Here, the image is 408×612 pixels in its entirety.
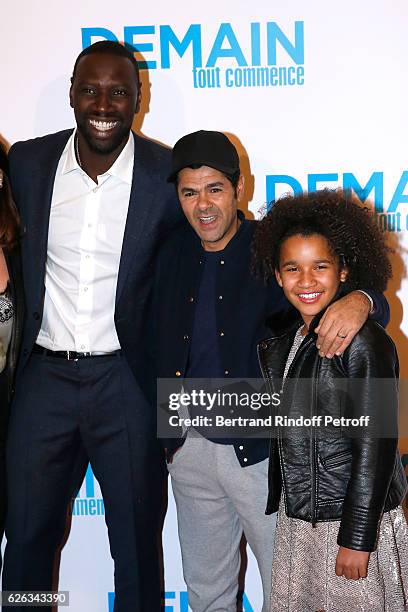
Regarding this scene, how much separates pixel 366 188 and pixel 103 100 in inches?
41.3

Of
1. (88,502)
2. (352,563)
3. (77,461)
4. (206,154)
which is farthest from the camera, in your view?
(88,502)

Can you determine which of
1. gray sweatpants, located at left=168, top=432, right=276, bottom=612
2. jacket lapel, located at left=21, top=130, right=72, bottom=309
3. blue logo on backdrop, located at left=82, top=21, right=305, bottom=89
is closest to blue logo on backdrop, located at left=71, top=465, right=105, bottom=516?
gray sweatpants, located at left=168, top=432, right=276, bottom=612

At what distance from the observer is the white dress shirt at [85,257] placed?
228 centimetres

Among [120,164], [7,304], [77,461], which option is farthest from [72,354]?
[120,164]

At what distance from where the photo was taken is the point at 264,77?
2.75m

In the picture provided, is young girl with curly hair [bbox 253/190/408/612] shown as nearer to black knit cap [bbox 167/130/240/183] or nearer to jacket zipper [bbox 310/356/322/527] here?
jacket zipper [bbox 310/356/322/527]

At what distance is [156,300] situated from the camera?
232 cm

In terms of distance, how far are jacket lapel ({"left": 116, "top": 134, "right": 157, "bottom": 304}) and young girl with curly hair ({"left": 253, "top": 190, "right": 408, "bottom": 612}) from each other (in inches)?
16.6

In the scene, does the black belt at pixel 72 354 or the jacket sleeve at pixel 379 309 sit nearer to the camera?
the jacket sleeve at pixel 379 309

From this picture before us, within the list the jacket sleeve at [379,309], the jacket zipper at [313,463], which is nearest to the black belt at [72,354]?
the jacket zipper at [313,463]

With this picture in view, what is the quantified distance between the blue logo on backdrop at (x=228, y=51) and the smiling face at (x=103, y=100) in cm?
49

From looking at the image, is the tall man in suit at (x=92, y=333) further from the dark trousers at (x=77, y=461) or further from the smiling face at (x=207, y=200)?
the smiling face at (x=207, y=200)

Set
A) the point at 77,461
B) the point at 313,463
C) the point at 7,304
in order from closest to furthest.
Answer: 1. the point at 313,463
2. the point at 7,304
3. the point at 77,461

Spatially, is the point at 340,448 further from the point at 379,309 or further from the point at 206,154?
the point at 206,154
